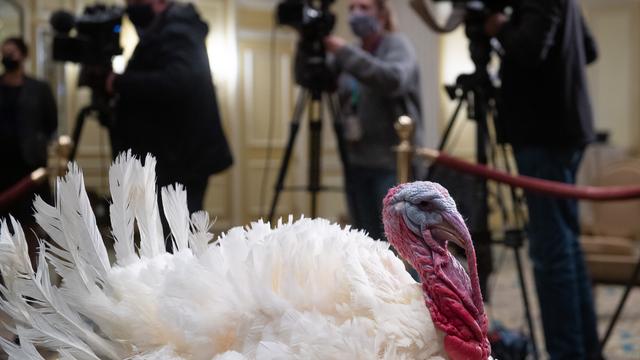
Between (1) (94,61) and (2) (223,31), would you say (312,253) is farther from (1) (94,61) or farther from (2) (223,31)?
(2) (223,31)

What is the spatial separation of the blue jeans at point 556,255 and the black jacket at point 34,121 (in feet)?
6.43

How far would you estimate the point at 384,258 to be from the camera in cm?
119

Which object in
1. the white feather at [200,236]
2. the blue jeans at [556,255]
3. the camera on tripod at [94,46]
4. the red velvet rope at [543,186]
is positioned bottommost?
the blue jeans at [556,255]

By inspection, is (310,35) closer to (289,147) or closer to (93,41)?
(289,147)

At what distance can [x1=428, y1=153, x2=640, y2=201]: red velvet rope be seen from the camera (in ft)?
7.30

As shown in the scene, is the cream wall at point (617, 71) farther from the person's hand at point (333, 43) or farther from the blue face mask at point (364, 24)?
the person's hand at point (333, 43)

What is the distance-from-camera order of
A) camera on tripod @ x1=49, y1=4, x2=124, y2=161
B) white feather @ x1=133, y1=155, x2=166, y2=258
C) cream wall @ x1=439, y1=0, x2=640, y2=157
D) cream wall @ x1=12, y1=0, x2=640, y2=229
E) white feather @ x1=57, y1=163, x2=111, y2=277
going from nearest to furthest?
white feather @ x1=57, y1=163, x2=111, y2=277
white feather @ x1=133, y1=155, x2=166, y2=258
camera on tripod @ x1=49, y1=4, x2=124, y2=161
cream wall @ x1=12, y1=0, x2=640, y2=229
cream wall @ x1=439, y1=0, x2=640, y2=157

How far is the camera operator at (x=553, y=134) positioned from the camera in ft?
7.57

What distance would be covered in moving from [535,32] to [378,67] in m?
0.70

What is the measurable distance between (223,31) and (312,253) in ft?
14.2

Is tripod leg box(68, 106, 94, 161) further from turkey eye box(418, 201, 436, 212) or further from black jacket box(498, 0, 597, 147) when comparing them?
turkey eye box(418, 201, 436, 212)

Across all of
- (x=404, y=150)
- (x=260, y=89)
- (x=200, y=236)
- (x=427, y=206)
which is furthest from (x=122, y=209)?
(x=260, y=89)

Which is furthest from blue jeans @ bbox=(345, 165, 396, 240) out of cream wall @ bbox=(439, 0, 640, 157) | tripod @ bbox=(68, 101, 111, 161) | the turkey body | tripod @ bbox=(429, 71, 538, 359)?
cream wall @ bbox=(439, 0, 640, 157)

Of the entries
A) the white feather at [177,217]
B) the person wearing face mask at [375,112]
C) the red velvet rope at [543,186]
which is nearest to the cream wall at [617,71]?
the person wearing face mask at [375,112]
